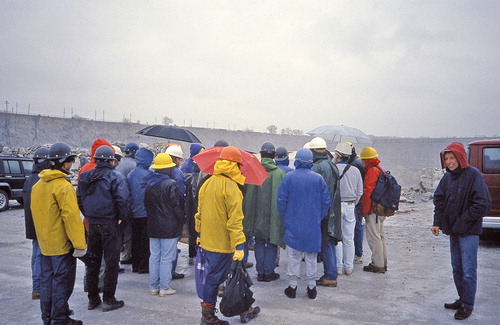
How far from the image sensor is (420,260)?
687cm

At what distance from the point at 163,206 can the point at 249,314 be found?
1.81 m

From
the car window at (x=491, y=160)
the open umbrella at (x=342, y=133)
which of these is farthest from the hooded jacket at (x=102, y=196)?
the car window at (x=491, y=160)

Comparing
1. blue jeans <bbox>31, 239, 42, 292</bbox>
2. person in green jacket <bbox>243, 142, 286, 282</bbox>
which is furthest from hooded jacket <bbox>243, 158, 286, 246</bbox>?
blue jeans <bbox>31, 239, 42, 292</bbox>

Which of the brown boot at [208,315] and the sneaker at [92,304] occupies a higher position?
the brown boot at [208,315]

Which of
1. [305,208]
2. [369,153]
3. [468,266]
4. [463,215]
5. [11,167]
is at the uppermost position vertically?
[369,153]

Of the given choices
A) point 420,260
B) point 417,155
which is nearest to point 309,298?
point 420,260

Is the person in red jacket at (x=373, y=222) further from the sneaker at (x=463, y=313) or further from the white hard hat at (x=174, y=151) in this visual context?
the white hard hat at (x=174, y=151)

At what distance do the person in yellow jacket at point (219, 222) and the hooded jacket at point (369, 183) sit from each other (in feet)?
10.0

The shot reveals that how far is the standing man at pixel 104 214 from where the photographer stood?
4273 mm

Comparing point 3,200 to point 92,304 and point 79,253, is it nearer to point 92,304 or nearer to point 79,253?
point 92,304

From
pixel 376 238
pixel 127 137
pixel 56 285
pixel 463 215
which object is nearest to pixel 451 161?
pixel 463 215

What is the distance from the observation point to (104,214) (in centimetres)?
427

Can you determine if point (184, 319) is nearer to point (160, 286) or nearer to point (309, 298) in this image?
point (160, 286)

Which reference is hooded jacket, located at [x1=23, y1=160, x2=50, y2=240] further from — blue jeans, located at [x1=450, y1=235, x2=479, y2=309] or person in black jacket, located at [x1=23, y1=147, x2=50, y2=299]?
blue jeans, located at [x1=450, y1=235, x2=479, y2=309]
